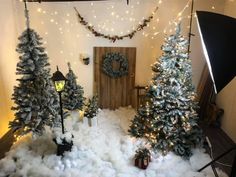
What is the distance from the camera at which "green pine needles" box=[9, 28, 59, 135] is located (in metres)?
3.94

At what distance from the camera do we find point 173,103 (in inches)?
156

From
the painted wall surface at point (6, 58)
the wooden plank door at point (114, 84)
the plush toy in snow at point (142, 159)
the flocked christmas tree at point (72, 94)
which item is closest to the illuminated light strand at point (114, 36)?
the wooden plank door at point (114, 84)

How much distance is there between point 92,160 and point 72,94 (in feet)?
5.45

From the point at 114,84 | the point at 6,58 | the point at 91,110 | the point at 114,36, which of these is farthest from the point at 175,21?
the point at 6,58

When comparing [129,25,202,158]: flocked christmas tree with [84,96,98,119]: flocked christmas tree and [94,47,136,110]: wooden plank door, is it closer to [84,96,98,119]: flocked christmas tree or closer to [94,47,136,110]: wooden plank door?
[84,96,98,119]: flocked christmas tree

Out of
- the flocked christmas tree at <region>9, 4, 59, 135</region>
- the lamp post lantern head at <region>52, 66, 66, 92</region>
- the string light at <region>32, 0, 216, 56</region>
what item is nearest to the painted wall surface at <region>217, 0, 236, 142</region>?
the string light at <region>32, 0, 216, 56</region>

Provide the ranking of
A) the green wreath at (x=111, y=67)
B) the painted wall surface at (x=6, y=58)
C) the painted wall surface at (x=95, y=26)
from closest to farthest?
the painted wall surface at (x=6, y=58) → the painted wall surface at (x=95, y=26) → the green wreath at (x=111, y=67)

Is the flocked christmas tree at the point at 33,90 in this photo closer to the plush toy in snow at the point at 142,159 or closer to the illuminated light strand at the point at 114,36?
the illuminated light strand at the point at 114,36

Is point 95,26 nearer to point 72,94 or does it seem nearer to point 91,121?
point 72,94

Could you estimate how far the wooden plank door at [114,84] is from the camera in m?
5.29

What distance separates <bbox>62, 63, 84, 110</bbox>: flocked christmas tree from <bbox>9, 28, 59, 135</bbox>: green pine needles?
0.91 meters

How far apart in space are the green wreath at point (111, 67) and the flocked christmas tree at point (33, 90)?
4.90 ft

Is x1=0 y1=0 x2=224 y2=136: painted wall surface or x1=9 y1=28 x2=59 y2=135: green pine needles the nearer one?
x1=9 y1=28 x2=59 y2=135: green pine needles

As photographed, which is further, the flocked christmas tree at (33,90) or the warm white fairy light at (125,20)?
the warm white fairy light at (125,20)
